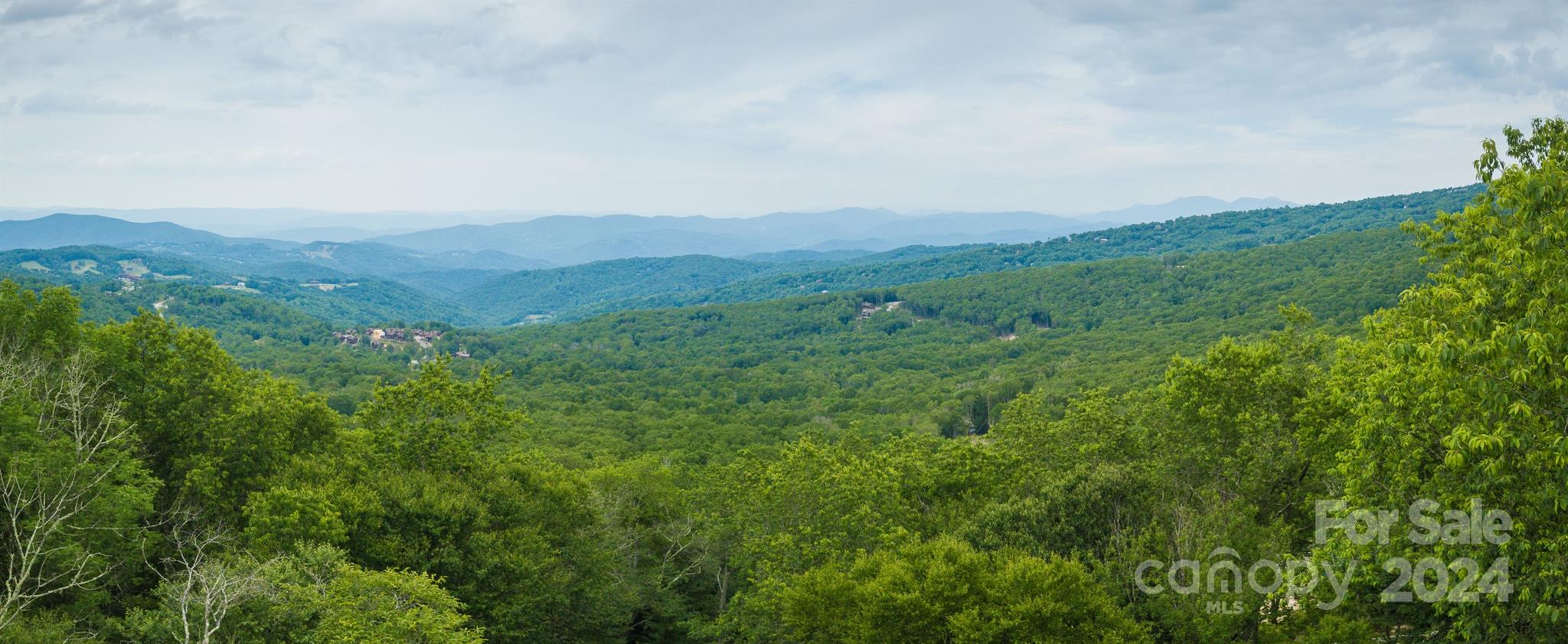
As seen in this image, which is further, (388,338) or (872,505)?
(388,338)

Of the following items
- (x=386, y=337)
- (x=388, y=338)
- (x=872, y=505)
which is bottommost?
(x=388, y=338)

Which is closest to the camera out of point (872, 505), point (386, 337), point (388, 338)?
point (872, 505)

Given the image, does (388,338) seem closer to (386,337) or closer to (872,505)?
(386,337)

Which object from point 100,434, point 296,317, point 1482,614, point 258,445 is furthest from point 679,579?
point 296,317

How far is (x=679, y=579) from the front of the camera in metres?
37.1

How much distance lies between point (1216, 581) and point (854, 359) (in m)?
148

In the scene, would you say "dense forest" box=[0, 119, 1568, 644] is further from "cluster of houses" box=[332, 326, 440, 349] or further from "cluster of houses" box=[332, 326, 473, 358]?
"cluster of houses" box=[332, 326, 440, 349]

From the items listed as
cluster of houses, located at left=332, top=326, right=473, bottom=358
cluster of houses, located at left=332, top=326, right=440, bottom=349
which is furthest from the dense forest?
cluster of houses, located at left=332, top=326, right=440, bottom=349

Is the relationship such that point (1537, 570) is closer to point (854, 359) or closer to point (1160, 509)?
point (1160, 509)

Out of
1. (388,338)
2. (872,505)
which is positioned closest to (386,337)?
(388,338)

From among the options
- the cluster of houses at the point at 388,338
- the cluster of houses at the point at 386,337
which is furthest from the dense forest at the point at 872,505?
the cluster of houses at the point at 386,337

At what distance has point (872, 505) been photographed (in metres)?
28.2

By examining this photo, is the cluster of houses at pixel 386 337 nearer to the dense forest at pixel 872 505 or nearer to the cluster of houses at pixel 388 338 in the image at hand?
the cluster of houses at pixel 388 338

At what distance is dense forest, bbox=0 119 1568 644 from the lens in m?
12.8
